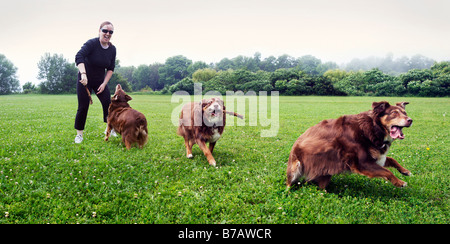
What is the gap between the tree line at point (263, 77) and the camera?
46.1 m

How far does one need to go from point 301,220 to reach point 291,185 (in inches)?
39.5

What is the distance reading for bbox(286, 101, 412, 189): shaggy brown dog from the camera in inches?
157

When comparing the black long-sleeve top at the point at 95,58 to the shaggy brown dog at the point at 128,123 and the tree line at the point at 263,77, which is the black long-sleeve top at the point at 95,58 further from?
the tree line at the point at 263,77

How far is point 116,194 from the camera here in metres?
4.43

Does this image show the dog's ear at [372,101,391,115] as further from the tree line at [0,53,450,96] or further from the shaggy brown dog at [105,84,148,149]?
the tree line at [0,53,450,96]

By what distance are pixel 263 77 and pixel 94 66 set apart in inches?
1682

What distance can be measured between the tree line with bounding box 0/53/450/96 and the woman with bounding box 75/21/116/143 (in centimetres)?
3551

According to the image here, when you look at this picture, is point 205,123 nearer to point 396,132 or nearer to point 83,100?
point 83,100

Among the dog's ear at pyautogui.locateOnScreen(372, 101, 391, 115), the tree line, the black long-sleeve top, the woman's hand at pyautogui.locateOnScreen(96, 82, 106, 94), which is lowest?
the dog's ear at pyautogui.locateOnScreen(372, 101, 391, 115)

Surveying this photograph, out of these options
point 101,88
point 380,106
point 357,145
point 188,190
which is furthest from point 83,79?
point 380,106

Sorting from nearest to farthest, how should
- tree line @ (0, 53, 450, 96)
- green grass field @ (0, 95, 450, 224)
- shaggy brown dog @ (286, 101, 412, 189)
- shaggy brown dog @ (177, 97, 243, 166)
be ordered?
green grass field @ (0, 95, 450, 224), shaggy brown dog @ (286, 101, 412, 189), shaggy brown dog @ (177, 97, 243, 166), tree line @ (0, 53, 450, 96)

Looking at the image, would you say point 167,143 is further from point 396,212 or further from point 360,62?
point 360,62

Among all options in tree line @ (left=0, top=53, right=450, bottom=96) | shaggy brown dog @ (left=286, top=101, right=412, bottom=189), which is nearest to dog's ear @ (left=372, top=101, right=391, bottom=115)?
shaggy brown dog @ (left=286, top=101, right=412, bottom=189)
